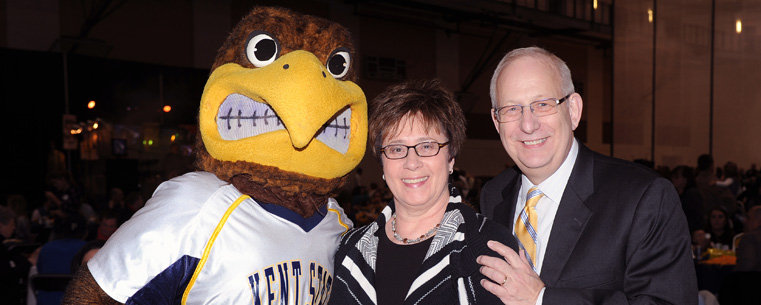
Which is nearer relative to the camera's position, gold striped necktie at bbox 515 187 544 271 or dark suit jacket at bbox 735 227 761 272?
gold striped necktie at bbox 515 187 544 271

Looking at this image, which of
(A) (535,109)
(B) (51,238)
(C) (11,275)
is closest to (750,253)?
(A) (535,109)

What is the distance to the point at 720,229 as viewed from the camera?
240 inches

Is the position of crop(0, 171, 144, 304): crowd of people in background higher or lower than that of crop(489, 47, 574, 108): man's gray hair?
lower

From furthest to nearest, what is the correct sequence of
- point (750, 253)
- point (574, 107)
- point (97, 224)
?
point (97, 224), point (750, 253), point (574, 107)

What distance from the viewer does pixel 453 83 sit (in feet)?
53.4

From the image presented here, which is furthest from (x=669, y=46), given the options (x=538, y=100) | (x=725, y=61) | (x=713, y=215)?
(x=538, y=100)

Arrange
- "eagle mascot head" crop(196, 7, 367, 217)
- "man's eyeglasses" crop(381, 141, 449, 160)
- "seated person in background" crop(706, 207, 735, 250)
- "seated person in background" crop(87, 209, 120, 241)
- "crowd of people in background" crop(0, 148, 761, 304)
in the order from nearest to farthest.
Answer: "eagle mascot head" crop(196, 7, 367, 217), "man's eyeglasses" crop(381, 141, 449, 160), "crowd of people in background" crop(0, 148, 761, 304), "seated person in background" crop(87, 209, 120, 241), "seated person in background" crop(706, 207, 735, 250)

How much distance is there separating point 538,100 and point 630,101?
9.47 m

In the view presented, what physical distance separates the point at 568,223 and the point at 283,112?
94 centimetres

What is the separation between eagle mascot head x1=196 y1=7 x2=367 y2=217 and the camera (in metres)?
1.76

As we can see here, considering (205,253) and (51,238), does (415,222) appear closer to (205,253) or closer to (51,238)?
(205,253)

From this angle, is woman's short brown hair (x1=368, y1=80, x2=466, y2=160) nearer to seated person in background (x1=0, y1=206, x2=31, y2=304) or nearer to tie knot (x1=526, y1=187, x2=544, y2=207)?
tie knot (x1=526, y1=187, x2=544, y2=207)

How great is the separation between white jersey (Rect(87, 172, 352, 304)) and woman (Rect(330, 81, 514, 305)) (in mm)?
183

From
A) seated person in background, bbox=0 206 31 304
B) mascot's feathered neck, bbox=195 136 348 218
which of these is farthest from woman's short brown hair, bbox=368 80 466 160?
seated person in background, bbox=0 206 31 304
